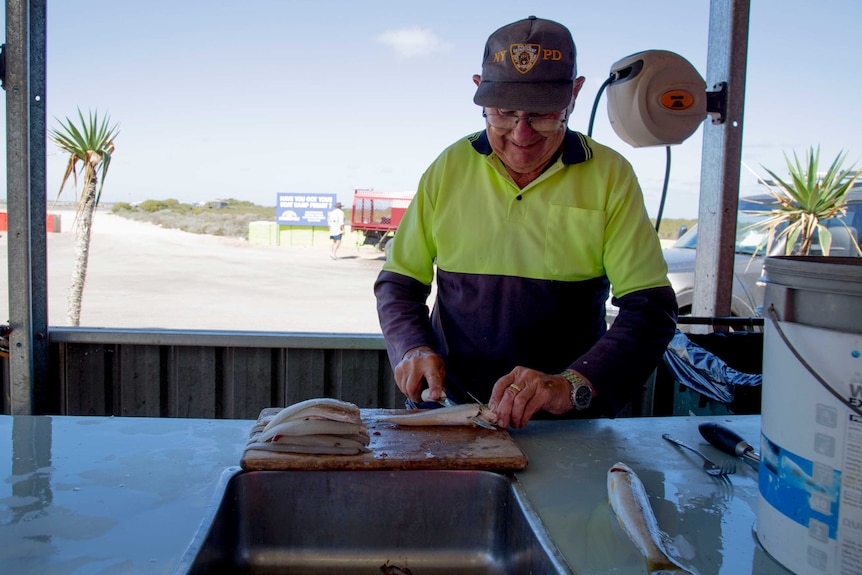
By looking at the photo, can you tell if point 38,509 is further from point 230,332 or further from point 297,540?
point 230,332

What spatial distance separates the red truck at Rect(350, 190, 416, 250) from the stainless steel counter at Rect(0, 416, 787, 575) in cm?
2206

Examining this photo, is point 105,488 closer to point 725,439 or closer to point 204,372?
point 725,439

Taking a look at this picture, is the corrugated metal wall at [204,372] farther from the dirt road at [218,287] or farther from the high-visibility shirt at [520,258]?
the dirt road at [218,287]

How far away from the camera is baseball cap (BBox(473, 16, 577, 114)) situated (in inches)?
81.0

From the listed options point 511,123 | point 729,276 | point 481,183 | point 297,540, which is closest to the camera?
point 297,540

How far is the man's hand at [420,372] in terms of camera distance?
209 centimetres

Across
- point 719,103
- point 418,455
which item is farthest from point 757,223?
point 418,455

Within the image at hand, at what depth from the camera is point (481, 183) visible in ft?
7.91

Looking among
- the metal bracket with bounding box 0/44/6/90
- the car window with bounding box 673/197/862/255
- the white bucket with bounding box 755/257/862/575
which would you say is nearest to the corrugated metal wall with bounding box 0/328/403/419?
the metal bracket with bounding box 0/44/6/90

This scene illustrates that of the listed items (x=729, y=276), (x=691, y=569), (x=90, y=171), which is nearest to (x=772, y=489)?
(x=691, y=569)

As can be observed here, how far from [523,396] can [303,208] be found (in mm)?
29238

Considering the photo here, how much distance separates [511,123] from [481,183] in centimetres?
30

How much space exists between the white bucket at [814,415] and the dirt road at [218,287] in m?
5.86

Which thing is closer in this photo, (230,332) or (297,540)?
(297,540)
